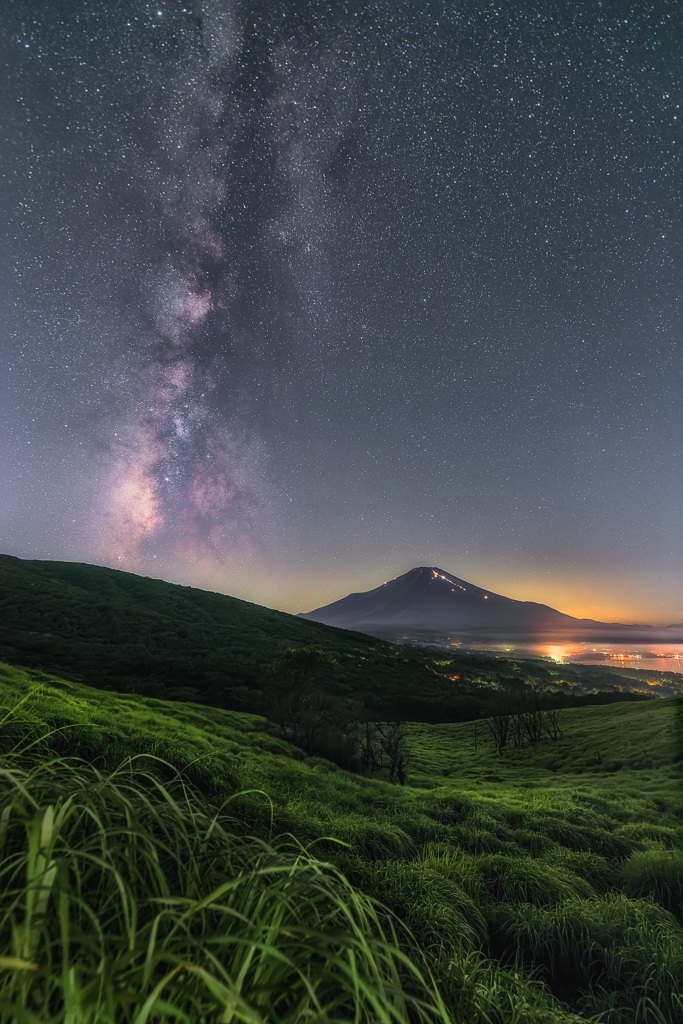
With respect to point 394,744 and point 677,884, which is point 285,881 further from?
point 394,744

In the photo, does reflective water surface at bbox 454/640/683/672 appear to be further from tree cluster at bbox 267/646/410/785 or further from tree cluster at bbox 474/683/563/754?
tree cluster at bbox 267/646/410/785

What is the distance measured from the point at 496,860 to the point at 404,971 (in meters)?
2.89

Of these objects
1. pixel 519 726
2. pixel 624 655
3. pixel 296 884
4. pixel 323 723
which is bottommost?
pixel 519 726

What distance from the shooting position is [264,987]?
3.00 feet

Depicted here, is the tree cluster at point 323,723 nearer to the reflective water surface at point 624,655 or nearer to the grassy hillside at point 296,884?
the grassy hillside at point 296,884

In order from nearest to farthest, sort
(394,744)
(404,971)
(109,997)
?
(109,997)
(404,971)
(394,744)

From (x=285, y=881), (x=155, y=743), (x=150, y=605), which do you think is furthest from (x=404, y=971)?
(x=150, y=605)

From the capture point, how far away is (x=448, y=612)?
381ft

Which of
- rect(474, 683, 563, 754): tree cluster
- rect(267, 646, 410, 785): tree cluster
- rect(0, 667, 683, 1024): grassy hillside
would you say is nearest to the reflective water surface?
rect(474, 683, 563, 754): tree cluster

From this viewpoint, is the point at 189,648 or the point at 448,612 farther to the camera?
the point at 448,612

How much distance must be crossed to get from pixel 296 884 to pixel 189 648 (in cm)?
1333

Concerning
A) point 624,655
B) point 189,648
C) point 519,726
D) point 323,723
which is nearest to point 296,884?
point 323,723

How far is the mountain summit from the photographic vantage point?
10669 centimetres

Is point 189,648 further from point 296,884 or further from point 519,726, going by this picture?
point 296,884
